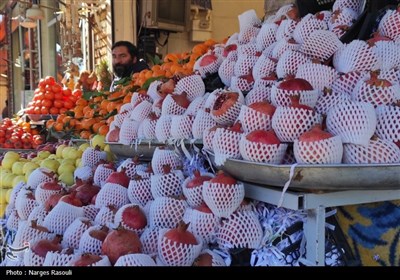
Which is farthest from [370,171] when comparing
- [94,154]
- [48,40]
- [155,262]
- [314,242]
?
[48,40]

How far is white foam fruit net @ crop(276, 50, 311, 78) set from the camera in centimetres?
180

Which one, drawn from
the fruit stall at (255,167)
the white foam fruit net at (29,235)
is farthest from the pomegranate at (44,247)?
the white foam fruit net at (29,235)

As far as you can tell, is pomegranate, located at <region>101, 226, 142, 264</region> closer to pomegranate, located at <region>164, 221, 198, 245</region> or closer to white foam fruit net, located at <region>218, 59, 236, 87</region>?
pomegranate, located at <region>164, 221, 198, 245</region>

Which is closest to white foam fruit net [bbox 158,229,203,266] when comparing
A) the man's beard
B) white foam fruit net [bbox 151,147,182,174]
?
white foam fruit net [bbox 151,147,182,174]

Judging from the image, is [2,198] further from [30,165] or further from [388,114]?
[388,114]

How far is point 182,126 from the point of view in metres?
1.99

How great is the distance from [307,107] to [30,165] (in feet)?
7.71

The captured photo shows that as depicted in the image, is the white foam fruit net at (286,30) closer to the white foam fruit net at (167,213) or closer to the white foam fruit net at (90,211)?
the white foam fruit net at (167,213)

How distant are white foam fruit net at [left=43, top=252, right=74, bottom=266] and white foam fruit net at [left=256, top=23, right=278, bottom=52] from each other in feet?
4.84

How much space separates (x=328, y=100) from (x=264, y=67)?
0.50m

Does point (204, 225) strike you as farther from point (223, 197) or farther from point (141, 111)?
point (141, 111)

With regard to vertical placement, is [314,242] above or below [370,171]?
below

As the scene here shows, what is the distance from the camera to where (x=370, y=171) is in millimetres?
1266

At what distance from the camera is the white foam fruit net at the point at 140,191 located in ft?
6.18
